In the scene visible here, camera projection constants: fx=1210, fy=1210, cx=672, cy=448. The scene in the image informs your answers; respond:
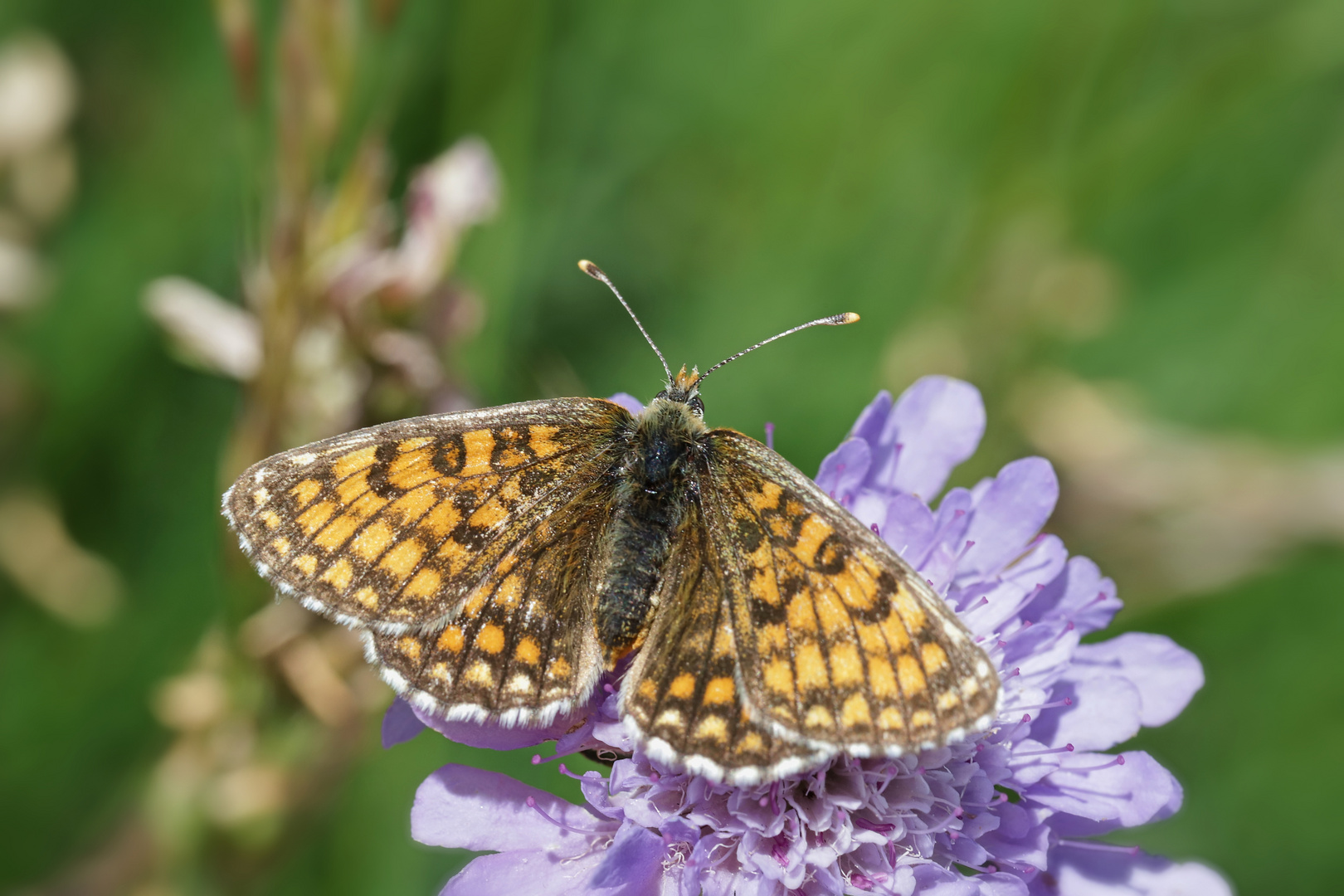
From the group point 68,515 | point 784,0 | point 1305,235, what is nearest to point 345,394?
point 68,515

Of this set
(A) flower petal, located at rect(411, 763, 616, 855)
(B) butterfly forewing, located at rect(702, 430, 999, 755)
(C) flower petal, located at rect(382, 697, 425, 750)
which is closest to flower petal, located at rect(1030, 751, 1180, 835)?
(B) butterfly forewing, located at rect(702, 430, 999, 755)

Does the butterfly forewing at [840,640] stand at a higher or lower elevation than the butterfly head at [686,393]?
lower

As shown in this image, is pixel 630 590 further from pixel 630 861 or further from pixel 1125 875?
pixel 1125 875

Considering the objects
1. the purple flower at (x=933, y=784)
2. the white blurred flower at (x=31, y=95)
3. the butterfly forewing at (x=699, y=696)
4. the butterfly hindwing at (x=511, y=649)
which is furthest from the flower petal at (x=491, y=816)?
the white blurred flower at (x=31, y=95)

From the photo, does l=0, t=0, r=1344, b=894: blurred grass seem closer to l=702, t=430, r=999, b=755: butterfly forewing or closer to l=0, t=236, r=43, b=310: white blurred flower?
l=0, t=236, r=43, b=310: white blurred flower

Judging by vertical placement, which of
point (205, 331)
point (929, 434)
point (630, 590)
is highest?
point (205, 331)

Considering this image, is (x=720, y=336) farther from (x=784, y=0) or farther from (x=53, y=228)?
(x=53, y=228)

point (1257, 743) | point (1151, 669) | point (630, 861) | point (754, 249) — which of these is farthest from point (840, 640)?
point (1257, 743)

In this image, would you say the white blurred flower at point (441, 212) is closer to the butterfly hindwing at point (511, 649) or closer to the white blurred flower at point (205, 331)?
the white blurred flower at point (205, 331)
